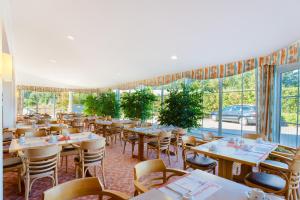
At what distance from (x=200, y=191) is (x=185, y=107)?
3.65 m

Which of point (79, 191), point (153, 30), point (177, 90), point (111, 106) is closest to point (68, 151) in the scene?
point (79, 191)

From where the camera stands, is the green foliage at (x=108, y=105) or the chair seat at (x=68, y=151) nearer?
the chair seat at (x=68, y=151)

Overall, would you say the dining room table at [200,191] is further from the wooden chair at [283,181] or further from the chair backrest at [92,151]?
the chair backrest at [92,151]

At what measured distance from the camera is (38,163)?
2.48 meters

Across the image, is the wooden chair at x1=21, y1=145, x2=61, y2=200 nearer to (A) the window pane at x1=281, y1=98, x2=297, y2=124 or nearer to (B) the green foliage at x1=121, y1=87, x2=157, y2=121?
(B) the green foliage at x1=121, y1=87, x2=157, y2=121

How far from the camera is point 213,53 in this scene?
14.5 ft

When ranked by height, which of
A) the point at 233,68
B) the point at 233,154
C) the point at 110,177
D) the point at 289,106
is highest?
the point at 233,68

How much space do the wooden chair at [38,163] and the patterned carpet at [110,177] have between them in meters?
0.41

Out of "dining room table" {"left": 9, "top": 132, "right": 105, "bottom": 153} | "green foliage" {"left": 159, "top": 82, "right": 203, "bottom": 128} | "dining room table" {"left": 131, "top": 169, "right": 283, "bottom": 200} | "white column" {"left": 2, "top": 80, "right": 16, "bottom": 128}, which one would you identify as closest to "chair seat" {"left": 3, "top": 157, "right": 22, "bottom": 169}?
"dining room table" {"left": 9, "top": 132, "right": 105, "bottom": 153}

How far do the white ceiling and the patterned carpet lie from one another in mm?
2797

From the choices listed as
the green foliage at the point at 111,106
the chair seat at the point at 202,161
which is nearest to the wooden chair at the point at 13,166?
the chair seat at the point at 202,161

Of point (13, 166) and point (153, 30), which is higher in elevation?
point (153, 30)

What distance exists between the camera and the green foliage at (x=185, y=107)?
4977 mm

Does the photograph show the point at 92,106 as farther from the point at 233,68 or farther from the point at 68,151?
the point at 233,68
